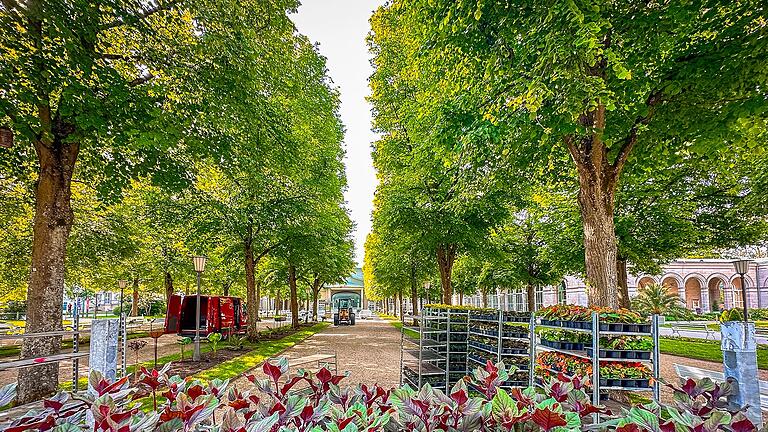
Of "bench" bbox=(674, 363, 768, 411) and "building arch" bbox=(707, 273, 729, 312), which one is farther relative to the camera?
"building arch" bbox=(707, 273, 729, 312)

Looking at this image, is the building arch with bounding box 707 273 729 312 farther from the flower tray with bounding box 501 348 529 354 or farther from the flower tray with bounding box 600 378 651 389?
the flower tray with bounding box 600 378 651 389

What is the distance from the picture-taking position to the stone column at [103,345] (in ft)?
12.8

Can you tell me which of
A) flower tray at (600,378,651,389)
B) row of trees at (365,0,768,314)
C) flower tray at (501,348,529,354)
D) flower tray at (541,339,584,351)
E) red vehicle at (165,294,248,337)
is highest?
row of trees at (365,0,768,314)

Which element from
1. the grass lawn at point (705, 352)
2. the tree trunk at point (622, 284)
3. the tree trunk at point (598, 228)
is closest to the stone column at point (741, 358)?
the tree trunk at point (598, 228)

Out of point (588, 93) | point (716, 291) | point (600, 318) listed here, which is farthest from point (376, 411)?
point (716, 291)

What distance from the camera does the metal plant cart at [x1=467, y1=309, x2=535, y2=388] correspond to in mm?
6828

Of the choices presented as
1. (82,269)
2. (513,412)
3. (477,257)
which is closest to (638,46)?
(513,412)

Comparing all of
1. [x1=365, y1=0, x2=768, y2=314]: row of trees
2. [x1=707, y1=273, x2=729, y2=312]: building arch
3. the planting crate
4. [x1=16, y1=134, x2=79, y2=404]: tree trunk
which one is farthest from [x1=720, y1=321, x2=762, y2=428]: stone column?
[x1=707, y1=273, x2=729, y2=312]: building arch

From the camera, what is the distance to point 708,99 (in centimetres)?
746

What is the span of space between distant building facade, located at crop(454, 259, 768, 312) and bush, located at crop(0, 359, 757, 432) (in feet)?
134

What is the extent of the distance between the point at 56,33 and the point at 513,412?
7.90m

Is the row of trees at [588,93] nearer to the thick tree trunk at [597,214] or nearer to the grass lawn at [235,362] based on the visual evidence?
the thick tree trunk at [597,214]

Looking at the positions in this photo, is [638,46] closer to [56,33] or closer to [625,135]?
[625,135]

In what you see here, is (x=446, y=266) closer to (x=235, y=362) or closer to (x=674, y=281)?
(x=235, y=362)
